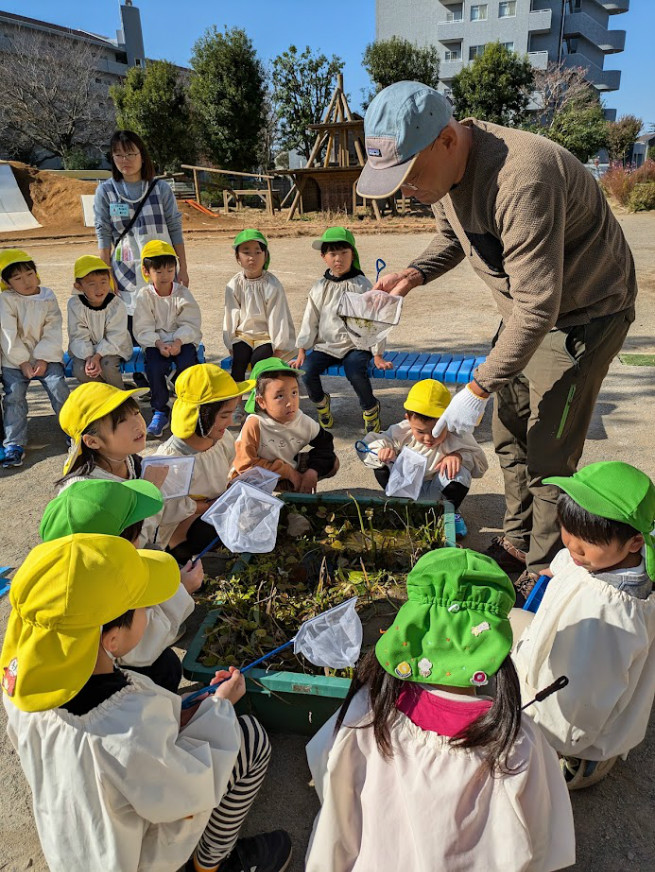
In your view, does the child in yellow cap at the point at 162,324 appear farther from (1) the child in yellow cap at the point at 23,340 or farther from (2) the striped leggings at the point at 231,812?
(2) the striped leggings at the point at 231,812

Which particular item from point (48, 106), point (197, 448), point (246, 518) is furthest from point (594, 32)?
point (246, 518)

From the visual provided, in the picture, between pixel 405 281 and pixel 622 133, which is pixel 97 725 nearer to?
pixel 405 281

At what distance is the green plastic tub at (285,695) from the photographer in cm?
193

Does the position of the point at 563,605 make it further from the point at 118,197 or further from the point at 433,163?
the point at 118,197

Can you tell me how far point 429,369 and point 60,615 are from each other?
345 centimetres

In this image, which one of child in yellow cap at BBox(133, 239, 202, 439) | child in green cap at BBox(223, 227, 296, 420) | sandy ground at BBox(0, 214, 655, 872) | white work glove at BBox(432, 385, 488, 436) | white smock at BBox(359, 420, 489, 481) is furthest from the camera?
child in green cap at BBox(223, 227, 296, 420)

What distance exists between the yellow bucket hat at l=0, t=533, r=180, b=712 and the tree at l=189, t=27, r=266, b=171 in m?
25.2

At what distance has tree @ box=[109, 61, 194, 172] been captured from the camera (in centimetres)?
2341

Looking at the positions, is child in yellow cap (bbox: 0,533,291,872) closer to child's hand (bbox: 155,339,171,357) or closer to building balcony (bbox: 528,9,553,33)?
child's hand (bbox: 155,339,171,357)

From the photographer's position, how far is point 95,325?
15.0 ft

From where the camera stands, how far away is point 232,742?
154 cm

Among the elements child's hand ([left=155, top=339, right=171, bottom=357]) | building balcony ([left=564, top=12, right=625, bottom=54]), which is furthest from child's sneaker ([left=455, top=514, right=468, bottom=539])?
building balcony ([left=564, top=12, right=625, bottom=54])

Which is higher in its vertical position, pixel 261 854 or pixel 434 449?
pixel 434 449

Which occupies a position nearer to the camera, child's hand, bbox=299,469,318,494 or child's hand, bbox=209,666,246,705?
child's hand, bbox=209,666,246,705
